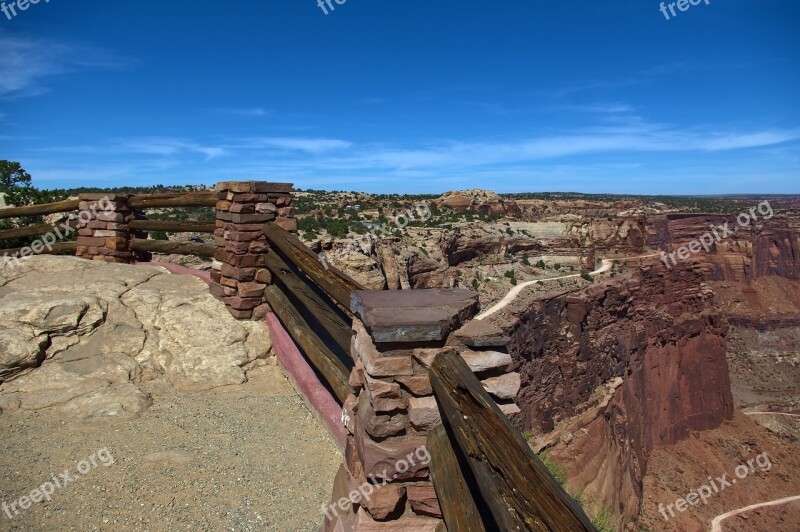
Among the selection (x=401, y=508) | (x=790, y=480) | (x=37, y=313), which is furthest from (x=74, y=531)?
(x=790, y=480)

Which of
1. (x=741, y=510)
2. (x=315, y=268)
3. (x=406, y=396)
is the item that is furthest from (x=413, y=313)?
(x=741, y=510)

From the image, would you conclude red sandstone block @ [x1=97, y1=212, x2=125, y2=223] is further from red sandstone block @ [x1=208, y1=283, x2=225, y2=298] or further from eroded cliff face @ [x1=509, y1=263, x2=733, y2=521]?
eroded cliff face @ [x1=509, y1=263, x2=733, y2=521]

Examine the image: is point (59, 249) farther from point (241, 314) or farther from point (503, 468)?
point (503, 468)

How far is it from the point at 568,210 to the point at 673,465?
35848mm

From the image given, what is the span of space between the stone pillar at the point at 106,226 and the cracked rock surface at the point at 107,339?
47.7 inches

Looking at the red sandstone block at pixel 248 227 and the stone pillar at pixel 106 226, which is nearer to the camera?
the red sandstone block at pixel 248 227

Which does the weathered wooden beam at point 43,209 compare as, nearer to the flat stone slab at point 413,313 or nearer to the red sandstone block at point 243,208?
the red sandstone block at point 243,208

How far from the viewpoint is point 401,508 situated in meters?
2.49

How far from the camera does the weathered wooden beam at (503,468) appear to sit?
138 centimetres

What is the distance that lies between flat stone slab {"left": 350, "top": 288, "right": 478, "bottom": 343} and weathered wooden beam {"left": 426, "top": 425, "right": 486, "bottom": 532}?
48 cm

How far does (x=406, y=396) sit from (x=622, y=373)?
27019 millimetres

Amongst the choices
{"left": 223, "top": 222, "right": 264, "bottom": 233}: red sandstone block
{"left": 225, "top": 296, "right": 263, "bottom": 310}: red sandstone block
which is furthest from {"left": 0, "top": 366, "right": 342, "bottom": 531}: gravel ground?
{"left": 223, "top": 222, "right": 264, "bottom": 233}: red sandstone block

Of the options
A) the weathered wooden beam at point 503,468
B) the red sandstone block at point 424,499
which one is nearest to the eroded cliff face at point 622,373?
the red sandstone block at point 424,499

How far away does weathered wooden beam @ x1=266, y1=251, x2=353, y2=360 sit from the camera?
175 inches
